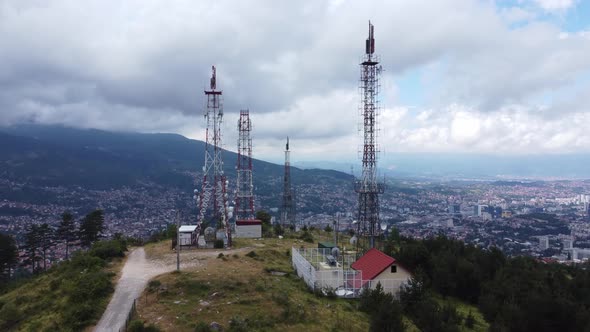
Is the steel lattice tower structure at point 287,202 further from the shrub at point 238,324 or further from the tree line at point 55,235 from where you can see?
the shrub at point 238,324

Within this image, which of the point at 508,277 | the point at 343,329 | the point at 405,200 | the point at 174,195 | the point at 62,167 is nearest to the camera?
the point at 343,329

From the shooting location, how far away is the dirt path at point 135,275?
59.4 feet

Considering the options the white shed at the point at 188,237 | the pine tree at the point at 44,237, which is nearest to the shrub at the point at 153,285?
the white shed at the point at 188,237

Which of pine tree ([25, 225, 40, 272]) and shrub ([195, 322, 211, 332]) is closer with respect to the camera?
shrub ([195, 322, 211, 332])

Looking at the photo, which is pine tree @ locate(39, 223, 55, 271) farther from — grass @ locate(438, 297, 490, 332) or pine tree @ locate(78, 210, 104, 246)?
grass @ locate(438, 297, 490, 332)

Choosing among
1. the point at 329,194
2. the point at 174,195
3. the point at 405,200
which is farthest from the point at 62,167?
the point at 405,200

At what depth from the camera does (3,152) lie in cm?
19775

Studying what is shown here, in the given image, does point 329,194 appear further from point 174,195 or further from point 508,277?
point 508,277

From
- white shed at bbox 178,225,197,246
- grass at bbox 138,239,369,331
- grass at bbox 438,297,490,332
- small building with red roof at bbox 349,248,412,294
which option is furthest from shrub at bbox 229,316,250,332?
white shed at bbox 178,225,197,246

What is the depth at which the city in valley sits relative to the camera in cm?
8594

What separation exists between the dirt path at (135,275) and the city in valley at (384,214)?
32.9m

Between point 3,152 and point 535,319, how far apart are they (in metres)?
232

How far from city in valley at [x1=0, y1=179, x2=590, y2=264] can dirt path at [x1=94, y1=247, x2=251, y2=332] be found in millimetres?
32876

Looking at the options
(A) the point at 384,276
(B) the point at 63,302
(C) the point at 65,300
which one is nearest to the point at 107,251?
(C) the point at 65,300
